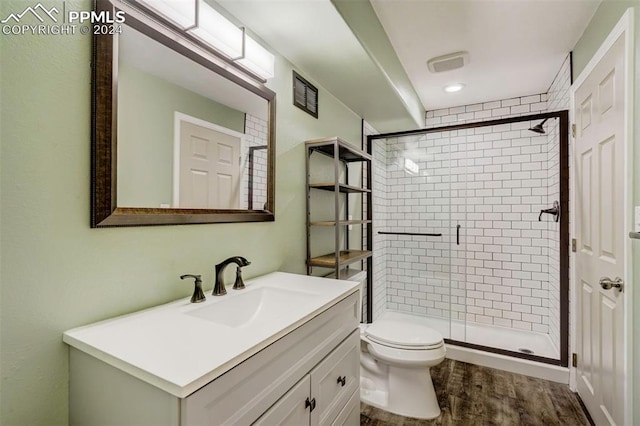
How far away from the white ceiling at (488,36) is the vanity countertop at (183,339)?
1876 mm

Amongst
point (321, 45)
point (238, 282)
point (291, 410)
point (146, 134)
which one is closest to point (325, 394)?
point (291, 410)

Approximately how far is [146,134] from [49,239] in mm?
450

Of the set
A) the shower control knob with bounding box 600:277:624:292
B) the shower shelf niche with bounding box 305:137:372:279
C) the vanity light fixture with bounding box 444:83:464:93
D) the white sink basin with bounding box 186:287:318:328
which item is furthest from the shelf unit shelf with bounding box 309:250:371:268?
the vanity light fixture with bounding box 444:83:464:93

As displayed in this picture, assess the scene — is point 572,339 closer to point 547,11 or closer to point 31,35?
point 547,11

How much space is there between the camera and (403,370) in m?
1.91

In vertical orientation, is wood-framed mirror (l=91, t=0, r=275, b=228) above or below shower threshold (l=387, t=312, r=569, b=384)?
above

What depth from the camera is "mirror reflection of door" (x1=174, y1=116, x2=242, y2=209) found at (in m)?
1.20

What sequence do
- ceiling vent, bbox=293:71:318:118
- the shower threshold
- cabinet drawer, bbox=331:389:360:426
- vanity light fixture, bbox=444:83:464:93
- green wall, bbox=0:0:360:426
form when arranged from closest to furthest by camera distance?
green wall, bbox=0:0:360:426, cabinet drawer, bbox=331:389:360:426, ceiling vent, bbox=293:71:318:118, the shower threshold, vanity light fixture, bbox=444:83:464:93

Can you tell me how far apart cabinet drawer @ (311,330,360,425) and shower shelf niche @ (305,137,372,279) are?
64 centimetres

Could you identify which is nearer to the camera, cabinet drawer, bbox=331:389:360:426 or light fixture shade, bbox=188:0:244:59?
light fixture shade, bbox=188:0:244:59

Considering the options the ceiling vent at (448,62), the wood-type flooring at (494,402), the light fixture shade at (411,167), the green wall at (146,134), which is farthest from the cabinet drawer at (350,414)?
the ceiling vent at (448,62)

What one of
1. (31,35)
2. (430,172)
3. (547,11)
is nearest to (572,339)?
(430,172)

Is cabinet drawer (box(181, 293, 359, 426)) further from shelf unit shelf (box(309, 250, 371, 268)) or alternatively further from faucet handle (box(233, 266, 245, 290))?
shelf unit shelf (box(309, 250, 371, 268))

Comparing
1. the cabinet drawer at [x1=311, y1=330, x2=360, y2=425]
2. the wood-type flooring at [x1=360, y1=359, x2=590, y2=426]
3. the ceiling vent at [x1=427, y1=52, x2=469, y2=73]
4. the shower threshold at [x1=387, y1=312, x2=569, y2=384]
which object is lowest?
the wood-type flooring at [x1=360, y1=359, x2=590, y2=426]
